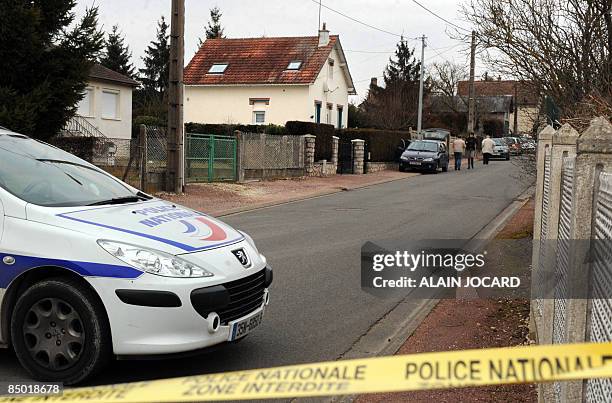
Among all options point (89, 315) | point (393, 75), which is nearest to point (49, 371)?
point (89, 315)

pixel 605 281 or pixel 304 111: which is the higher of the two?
pixel 304 111

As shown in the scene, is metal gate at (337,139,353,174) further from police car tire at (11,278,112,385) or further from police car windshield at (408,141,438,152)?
police car tire at (11,278,112,385)

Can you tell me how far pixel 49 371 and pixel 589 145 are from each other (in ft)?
11.9

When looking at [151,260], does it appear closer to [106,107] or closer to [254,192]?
[254,192]

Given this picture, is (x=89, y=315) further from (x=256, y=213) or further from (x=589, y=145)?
(x=256, y=213)

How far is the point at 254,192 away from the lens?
803 inches

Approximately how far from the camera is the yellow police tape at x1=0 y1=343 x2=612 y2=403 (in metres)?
2.16

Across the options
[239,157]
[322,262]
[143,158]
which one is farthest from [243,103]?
[322,262]

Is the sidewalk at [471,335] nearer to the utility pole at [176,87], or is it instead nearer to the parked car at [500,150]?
the utility pole at [176,87]

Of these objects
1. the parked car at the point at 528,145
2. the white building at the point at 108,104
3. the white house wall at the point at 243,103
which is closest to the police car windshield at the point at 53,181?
the parked car at the point at 528,145

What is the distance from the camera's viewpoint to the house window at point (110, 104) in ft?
113

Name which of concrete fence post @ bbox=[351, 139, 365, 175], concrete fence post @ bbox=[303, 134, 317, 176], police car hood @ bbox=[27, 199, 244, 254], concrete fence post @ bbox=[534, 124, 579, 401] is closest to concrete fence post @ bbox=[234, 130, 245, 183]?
concrete fence post @ bbox=[303, 134, 317, 176]

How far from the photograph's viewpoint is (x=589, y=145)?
3059 millimetres

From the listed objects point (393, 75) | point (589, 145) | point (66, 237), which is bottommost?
point (66, 237)
